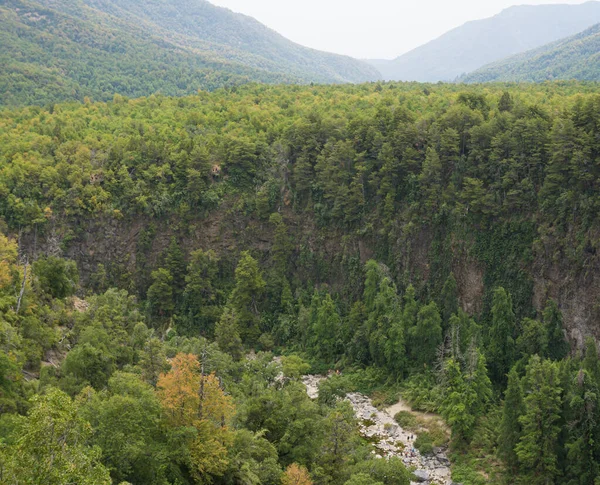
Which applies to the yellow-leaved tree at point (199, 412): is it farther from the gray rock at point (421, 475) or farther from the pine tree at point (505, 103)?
the pine tree at point (505, 103)

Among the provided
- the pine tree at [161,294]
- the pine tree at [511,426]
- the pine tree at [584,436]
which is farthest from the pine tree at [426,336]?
the pine tree at [161,294]

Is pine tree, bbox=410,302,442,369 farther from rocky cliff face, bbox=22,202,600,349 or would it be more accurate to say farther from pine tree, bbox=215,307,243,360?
pine tree, bbox=215,307,243,360

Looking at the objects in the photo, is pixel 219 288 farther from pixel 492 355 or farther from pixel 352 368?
pixel 492 355

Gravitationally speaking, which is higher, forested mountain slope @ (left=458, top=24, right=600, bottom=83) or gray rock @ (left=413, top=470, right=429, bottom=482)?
forested mountain slope @ (left=458, top=24, right=600, bottom=83)

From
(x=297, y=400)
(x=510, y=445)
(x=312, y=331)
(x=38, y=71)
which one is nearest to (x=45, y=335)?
(x=297, y=400)

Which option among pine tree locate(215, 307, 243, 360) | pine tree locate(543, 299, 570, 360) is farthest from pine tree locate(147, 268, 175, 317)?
pine tree locate(543, 299, 570, 360)

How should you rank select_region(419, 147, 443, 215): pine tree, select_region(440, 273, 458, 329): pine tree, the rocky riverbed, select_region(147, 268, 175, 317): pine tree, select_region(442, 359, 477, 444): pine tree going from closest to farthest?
the rocky riverbed < select_region(442, 359, 477, 444): pine tree < select_region(440, 273, 458, 329): pine tree < select_region(419, 147, 443, 215): pine tree < select_region(147, 268, 175, 317): pine tree
